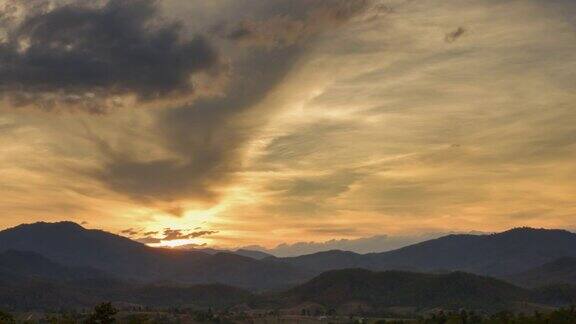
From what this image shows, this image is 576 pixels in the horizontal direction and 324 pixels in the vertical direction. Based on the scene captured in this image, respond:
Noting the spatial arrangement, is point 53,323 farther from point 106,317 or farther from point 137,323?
point 106,317

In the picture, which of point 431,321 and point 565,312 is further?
point 431,321

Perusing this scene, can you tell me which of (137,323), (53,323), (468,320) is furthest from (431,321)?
(53,323)

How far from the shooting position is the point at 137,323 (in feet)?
497

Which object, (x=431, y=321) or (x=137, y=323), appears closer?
(x=137, y=323)

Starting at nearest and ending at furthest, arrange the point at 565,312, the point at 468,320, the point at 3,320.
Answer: the point at 3,320 < the point at 565,312 < the point at 468,320

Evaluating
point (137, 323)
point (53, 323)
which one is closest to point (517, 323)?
point (137, 323)

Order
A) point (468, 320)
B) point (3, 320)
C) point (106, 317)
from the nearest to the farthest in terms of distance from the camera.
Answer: point (106, 317), point (3, 320), point (468, 320)

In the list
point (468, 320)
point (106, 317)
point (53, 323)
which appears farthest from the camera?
point (468, 320)

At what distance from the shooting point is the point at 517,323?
163375mm

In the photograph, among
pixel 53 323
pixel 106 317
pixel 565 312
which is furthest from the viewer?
pixel 565 312

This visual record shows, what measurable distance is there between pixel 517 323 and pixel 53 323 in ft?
378

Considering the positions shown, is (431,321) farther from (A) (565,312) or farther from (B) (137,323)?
(B) (137,323)

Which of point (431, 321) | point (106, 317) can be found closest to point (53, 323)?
point (106, 317)

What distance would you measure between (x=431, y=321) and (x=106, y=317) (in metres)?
114
